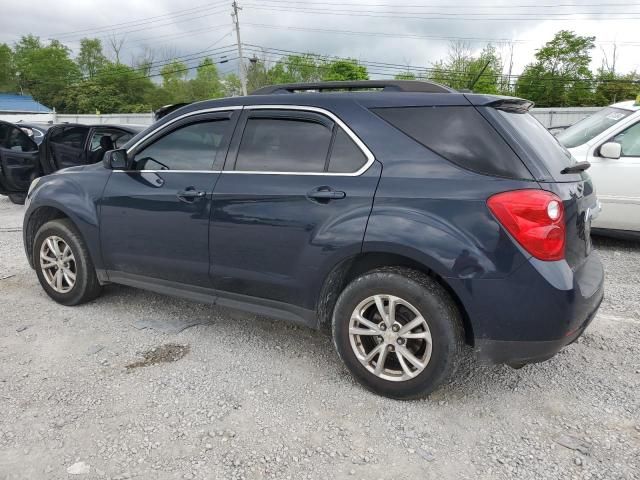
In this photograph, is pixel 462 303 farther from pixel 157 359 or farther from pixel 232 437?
pixel 157 359

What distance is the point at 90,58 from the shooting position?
81.9 metres

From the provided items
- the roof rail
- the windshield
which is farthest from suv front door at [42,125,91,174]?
the windshield

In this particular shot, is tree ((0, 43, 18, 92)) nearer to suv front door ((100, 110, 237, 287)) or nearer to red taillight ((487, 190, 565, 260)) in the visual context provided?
suv front door ((100, 110, 237, 287))

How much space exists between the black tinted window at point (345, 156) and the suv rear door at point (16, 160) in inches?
294

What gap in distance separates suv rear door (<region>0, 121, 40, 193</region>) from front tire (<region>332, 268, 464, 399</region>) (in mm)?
7776

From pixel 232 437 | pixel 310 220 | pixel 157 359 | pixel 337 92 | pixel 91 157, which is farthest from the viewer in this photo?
pixel 91 157

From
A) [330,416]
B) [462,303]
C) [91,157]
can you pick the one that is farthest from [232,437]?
[91,157]

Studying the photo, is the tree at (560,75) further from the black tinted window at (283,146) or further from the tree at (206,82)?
the black tinted window at (283,146)

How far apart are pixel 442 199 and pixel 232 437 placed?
162 cm

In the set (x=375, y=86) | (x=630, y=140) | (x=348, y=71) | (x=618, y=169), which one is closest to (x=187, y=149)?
(x=375, y=86)

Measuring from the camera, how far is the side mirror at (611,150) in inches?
213

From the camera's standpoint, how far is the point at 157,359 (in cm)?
327

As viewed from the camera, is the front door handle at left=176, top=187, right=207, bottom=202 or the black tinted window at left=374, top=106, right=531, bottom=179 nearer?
the black tinted window at left=374, top=106, right=531, bottom=179

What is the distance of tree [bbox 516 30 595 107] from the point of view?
49.2 m
